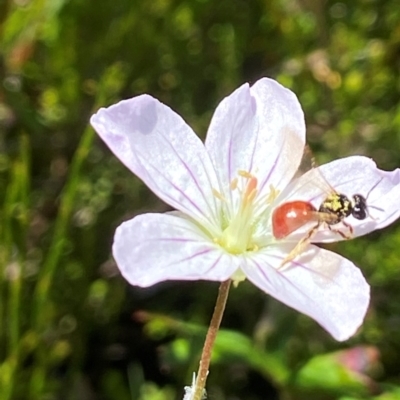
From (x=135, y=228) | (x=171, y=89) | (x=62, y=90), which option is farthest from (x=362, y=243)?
(x=135, y=228)

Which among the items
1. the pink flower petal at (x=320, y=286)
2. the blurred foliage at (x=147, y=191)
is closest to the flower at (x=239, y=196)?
the pink flower petal at (x=320, y=286)

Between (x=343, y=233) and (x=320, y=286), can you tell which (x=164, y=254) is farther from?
(x=343, y=233)

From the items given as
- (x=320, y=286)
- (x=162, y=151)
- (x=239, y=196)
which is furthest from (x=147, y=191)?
(x=320, y=286)

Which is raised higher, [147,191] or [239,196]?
[239,196]

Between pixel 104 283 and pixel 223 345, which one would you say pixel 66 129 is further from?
pixel 223 345

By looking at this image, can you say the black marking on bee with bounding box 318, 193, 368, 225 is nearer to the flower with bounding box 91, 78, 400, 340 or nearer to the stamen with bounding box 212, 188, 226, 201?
the flower with bounding box 91, 78, 400, 340

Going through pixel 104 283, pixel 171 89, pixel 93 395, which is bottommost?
pixel 93 395
